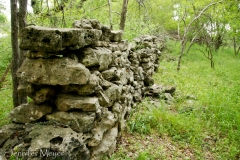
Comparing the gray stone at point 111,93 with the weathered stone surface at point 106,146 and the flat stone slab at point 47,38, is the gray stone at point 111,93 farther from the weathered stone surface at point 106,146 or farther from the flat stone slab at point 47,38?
the flat stone slab at point 47,38

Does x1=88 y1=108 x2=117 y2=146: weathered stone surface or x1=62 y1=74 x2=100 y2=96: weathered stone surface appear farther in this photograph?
x1=88 y1=108 x2=117 y2=146: weathered stone surface

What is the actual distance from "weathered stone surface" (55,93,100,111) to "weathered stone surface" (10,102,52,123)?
0.24 metres

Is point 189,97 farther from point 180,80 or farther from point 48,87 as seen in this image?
point 48,87

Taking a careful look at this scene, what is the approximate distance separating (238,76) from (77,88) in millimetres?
12046

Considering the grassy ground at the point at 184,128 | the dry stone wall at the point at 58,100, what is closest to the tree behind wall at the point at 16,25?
the grassy ground at the point at 184,128

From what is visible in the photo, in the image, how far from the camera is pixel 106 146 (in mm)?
3955

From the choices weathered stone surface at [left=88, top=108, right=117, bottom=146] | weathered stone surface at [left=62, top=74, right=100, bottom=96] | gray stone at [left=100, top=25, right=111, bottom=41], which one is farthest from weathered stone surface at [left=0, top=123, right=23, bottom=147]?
gray stone at [left=100, top=25, right=111, bottom=41]

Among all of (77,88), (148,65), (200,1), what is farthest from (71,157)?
(200,1)

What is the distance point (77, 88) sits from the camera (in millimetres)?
3492

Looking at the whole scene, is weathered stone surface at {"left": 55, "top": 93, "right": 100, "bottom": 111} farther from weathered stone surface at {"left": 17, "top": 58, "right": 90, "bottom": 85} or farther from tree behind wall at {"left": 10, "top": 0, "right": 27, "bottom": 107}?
tree behind wall at {"left": 10, "top": 0, "right": 27, "bottom": 107}

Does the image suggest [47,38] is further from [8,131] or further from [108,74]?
[108,74]

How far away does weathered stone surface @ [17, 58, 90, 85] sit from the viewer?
3203 millimetres

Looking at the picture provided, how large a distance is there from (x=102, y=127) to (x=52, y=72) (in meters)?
1.61

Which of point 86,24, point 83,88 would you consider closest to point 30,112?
point 83,88
